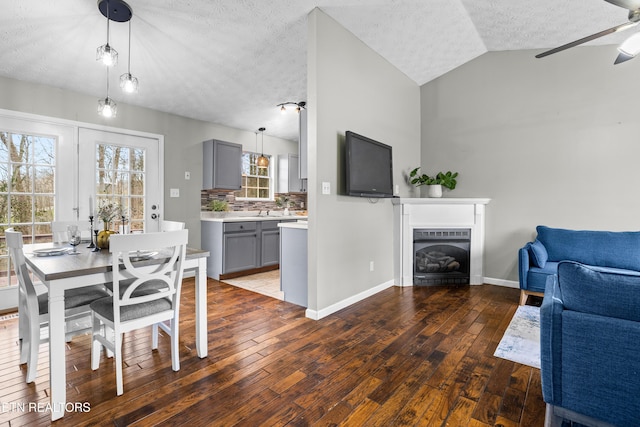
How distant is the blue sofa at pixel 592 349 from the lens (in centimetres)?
128

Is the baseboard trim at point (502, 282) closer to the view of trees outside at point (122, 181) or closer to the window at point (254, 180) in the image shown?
the window at point (254, 180)

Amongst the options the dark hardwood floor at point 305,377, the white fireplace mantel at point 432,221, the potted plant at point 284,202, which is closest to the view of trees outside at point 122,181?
the dark hardwood floor at point 305,377

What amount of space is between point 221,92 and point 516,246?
432 centimetres

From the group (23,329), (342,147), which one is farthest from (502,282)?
(23,329)

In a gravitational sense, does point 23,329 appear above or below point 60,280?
below

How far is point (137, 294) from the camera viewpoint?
2.08 meters

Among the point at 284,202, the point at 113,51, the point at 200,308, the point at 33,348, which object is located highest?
the point at 113,51

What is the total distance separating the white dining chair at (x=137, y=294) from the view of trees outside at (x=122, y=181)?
2213 mm

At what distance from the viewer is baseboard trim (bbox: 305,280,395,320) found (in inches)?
117

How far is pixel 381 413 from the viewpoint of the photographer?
164 centimetres

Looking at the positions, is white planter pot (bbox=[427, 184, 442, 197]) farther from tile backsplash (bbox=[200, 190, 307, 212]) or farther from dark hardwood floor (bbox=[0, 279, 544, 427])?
tile backsplash (bbox=[200, 190, 307, 212])

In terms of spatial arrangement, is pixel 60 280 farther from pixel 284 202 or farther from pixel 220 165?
pixel 284 202

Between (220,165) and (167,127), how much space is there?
2.83 feet

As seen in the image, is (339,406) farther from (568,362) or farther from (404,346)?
(568,362)
